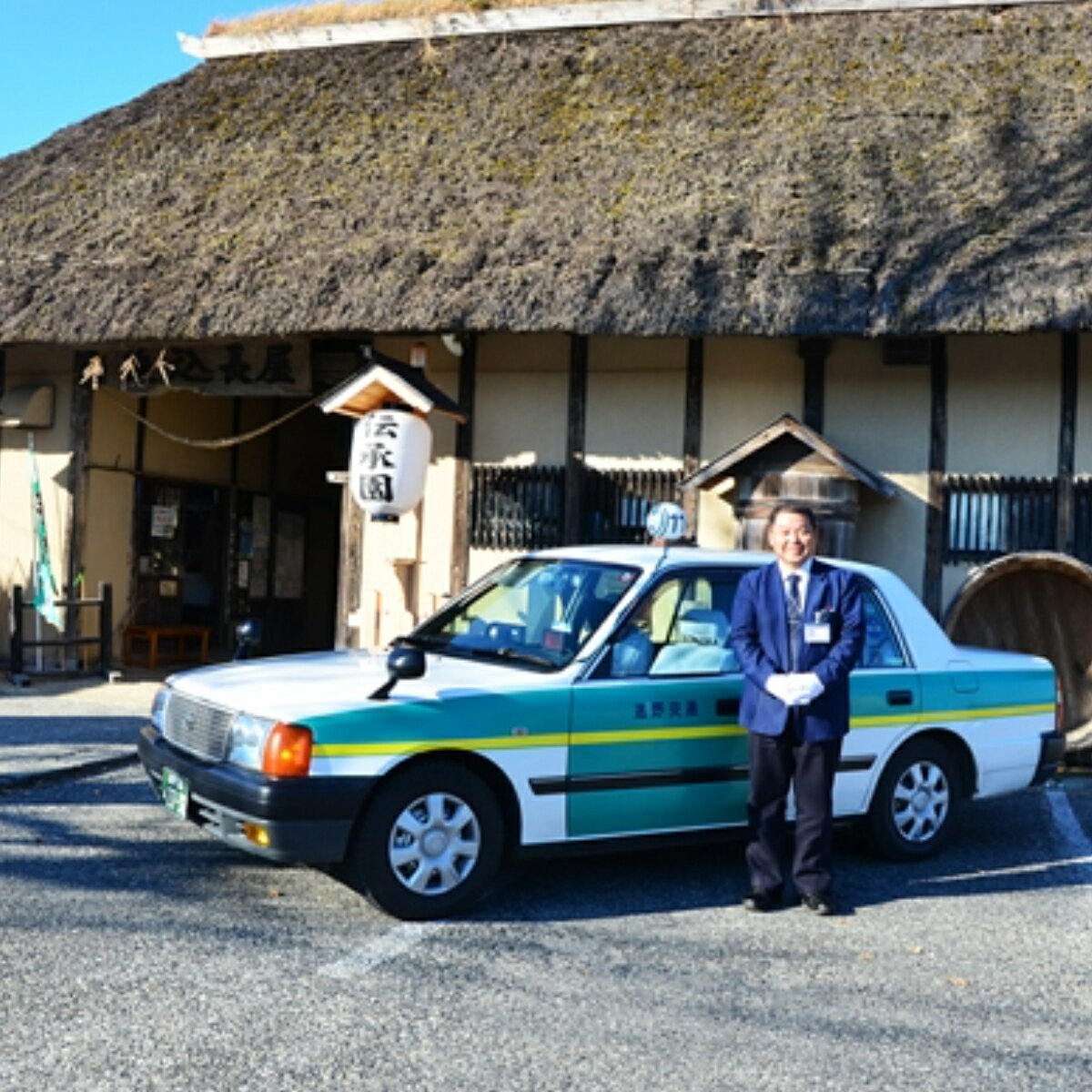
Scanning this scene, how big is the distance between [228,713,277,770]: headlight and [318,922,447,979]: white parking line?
776 millimetres

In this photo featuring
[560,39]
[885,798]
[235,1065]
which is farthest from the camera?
[560,39]

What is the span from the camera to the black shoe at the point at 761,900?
5.12m

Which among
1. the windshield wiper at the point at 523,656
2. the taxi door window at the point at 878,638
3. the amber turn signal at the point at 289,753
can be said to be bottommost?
the amber turn signal at the point at 289,753

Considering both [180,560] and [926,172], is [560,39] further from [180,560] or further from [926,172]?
[180,560]

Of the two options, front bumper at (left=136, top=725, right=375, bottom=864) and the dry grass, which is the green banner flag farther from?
front bumper at (left=136, top=725, right=375, bottom=864)

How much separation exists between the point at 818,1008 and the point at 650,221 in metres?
6.73

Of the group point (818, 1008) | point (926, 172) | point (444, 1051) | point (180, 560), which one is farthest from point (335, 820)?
point (180, 560)

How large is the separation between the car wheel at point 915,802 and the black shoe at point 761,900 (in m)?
0.94

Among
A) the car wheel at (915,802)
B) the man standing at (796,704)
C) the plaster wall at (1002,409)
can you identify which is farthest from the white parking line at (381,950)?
the plaster wall at (1002,409)

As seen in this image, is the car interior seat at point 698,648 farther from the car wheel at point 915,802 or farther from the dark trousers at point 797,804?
the car wheel at point 915,802

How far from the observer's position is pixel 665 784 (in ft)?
17.1

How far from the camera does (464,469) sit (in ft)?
32.8

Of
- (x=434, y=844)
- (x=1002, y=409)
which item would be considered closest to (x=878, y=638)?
(x=434, y=844)

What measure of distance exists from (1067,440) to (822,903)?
5215 mm
